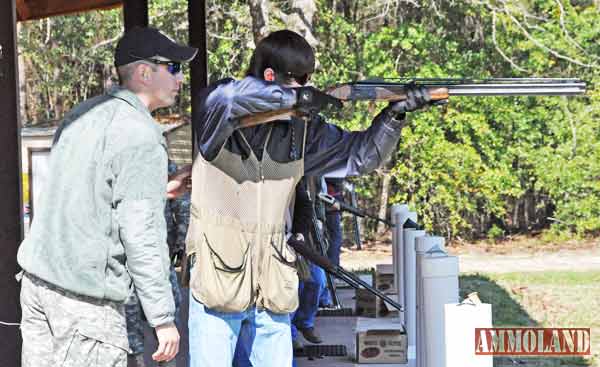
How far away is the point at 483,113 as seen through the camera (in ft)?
50.0

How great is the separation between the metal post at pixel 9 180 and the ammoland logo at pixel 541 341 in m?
3.51

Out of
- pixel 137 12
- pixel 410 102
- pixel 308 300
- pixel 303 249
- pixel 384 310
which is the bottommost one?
pixel 384 310

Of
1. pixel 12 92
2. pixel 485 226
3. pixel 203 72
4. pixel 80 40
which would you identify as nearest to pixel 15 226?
pixel 12 92

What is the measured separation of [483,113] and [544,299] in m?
4.86

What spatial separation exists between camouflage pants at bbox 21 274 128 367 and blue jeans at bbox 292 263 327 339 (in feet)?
10.3

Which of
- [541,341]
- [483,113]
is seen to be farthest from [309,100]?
[483,113]

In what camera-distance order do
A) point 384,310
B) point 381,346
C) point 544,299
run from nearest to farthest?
point 381,346, point 384,310, point 544,299

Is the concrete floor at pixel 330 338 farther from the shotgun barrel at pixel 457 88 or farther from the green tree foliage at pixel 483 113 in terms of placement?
the green tree foliage at pixel 483 113

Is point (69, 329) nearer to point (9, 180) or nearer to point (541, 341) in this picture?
point (9, 180)

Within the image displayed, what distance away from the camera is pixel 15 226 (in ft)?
15.1

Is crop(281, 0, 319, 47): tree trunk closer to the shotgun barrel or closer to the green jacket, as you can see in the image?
the shotgun barrel

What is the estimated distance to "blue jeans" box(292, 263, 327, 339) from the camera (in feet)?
20.3

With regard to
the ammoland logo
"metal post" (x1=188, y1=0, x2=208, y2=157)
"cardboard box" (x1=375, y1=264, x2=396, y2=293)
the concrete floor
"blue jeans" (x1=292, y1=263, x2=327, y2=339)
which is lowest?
the ammoland logo

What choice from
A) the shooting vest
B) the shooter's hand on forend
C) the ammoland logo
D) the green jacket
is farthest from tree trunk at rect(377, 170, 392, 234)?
the green jacket
